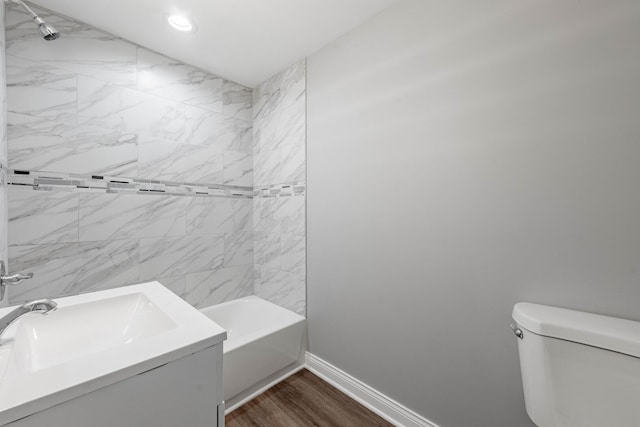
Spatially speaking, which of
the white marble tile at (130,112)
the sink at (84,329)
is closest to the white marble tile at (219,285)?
the sink at (84,329)

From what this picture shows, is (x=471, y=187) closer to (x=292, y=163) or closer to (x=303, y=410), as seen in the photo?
(x=292, y=163)

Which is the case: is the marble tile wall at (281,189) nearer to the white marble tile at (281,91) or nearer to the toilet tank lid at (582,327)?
the white marble tile at (281,91)

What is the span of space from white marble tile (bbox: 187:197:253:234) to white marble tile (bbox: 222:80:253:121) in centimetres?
83

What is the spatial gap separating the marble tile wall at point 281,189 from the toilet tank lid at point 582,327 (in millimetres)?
1449

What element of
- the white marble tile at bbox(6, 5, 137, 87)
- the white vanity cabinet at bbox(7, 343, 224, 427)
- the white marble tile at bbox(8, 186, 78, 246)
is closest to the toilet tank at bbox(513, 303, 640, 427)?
the white vanity cabinet at bbox(7, 343, 224, 427)

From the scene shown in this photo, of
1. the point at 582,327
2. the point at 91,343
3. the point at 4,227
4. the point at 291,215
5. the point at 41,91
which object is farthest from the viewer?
the point at 291,215

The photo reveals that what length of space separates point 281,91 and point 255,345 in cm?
204

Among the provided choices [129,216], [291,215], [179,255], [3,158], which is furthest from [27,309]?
[291,215]

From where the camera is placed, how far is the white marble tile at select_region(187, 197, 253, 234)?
2158mm

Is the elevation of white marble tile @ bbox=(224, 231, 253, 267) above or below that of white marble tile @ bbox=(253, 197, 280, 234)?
below

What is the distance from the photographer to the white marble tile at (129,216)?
169cm

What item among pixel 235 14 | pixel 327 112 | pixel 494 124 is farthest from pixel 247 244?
pixel 494 124

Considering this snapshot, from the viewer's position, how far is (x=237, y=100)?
2443 millimetres

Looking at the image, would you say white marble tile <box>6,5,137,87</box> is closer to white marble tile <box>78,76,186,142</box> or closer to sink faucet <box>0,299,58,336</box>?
white marble tile <box>78,76,186,142</box>
